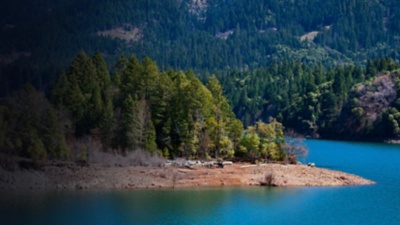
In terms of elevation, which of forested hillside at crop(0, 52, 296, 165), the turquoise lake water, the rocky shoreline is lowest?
the turquoise lake water

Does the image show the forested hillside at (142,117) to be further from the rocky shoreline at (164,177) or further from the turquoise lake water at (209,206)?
the turquoise lake water at (209,206)

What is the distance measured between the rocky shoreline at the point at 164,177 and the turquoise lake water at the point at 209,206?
2.52 m

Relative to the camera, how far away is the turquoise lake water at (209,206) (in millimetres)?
71562

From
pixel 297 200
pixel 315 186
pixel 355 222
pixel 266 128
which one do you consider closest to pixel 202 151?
pixel 266 128

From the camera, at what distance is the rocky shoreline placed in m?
86.0

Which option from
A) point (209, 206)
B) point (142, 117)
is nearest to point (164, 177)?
point (209, 206)

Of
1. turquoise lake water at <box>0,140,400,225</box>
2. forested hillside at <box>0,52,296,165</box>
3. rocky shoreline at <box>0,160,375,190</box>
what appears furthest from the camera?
forested hillside at <box>0,52,296,165</box>

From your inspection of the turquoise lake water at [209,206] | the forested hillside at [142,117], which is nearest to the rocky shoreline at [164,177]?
the turquoise lake water at [209,206]

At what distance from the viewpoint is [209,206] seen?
3093 inches

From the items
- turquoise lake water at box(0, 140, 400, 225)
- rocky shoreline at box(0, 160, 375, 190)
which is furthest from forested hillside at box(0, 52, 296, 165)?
turquoise lake water at box(0, 140, 400, 225)

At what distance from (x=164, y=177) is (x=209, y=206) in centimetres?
1290

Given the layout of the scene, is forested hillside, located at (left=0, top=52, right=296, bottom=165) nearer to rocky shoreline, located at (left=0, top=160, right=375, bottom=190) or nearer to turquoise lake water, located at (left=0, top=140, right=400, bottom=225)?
rocky shoreline, located at (left=0, top=160, right=375, bottom=190)

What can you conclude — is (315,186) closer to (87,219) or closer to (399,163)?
(87,219)

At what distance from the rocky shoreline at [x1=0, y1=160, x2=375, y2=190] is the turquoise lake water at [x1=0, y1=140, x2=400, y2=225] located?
2.52 metres
